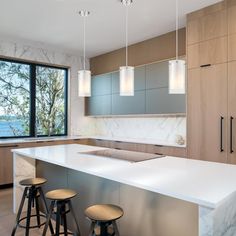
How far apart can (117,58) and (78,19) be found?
1765mm

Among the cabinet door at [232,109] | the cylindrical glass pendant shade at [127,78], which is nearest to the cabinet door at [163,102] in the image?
the cabinet door at [232,109]

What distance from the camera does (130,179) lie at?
165cm

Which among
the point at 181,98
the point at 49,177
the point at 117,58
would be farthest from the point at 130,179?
the point at 117,58

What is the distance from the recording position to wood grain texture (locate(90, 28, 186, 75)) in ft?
13.6

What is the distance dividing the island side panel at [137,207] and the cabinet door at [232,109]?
160 centimetres

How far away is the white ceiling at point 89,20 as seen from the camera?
3125 mm

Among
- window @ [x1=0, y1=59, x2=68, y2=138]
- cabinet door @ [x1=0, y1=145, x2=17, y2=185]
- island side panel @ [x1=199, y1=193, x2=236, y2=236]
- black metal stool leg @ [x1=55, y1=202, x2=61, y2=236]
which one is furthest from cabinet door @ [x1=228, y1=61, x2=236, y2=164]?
window @ [x1=0, y1=59, x2=68, y2=138]

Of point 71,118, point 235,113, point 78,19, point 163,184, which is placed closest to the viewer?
point 163,184

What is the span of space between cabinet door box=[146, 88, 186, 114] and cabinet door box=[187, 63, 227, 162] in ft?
1.43

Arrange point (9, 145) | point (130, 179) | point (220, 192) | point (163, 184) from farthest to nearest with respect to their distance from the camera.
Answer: point (9, 145)
point (130, 179)
point (163, 184)
point (220, 192)

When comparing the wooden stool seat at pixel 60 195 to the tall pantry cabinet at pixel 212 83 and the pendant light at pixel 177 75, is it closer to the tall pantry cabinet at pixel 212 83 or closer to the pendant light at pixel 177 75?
the pendant light at pixel 177 75

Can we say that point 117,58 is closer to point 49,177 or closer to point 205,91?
point 205,91

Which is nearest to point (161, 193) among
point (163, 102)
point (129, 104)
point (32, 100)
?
point (163, 102)

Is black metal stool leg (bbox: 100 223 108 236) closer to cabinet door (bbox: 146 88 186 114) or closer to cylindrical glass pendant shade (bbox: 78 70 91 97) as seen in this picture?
cylindrical glass pendant shade (bbox: 78 70 91 97)
